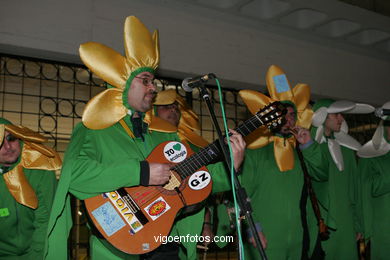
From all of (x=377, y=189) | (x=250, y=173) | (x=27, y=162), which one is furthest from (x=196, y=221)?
(x=377, y=189)

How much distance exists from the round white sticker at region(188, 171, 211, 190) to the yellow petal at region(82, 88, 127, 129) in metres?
0.73

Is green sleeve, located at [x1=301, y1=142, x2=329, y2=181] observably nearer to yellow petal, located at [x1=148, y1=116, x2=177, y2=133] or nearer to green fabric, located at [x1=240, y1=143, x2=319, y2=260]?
green fabric, located at [x1=240, y1=143, x2=319, y2=260]

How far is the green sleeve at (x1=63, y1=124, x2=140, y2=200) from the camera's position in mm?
2859

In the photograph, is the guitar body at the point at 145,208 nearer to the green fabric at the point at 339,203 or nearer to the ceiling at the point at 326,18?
the green fabric at the point at 339,203

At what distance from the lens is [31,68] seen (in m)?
7.98

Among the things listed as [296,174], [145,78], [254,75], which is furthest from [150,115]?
[254,75]

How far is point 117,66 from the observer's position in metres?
3.48

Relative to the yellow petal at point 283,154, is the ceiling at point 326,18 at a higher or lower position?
higher

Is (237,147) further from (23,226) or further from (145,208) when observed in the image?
(23,226)

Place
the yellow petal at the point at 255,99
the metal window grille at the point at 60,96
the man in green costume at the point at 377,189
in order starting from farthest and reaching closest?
the metal window grille at the point at 60,96 < the man in green costume at the point at 377,189 < the yellow petal at the point at 255,99

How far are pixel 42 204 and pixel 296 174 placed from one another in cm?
241

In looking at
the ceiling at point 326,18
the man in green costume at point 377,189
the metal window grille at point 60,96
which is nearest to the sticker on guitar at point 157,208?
the man in green costume at point 377,189

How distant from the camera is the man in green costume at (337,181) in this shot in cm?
446

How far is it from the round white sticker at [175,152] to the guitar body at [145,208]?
1 cm
